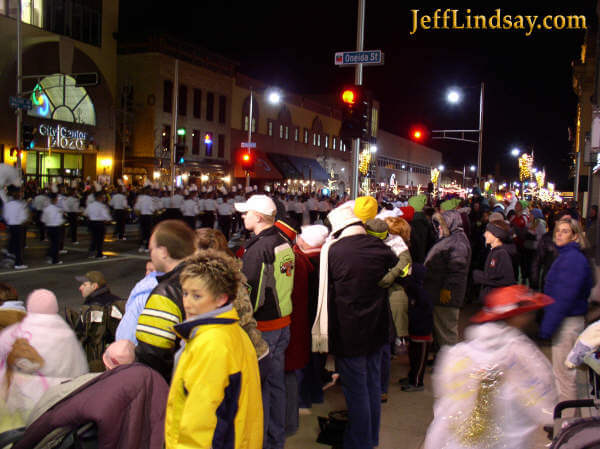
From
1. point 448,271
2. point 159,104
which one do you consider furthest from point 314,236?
point 159,104

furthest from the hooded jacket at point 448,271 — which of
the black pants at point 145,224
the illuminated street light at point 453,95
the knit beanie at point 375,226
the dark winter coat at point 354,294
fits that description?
the illuminated street light at point 453,95

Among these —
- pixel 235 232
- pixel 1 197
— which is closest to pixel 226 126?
pixel 235 232

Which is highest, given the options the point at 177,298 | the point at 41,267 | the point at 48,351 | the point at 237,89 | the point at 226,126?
the point at 237,89

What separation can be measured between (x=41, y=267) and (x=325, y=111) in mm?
48504

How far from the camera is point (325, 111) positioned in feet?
194

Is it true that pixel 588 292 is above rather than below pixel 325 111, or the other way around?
below

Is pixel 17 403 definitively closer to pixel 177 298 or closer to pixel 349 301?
pixel 177 298

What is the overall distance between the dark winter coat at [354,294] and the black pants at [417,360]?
1.75 metres

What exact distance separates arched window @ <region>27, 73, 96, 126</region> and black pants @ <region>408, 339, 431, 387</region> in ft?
93.2

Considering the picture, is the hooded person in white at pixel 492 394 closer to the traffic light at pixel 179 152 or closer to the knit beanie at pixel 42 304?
the knit beanie at pixel 42 304

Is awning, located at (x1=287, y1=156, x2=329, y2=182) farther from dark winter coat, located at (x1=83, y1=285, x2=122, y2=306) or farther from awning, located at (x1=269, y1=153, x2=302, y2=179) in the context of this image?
dark winter coat, located at (x1=83, y1=285, x2=122, y2=306)

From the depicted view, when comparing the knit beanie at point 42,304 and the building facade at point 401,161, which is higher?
the building facade at point 401,161

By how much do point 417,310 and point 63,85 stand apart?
2782 cm

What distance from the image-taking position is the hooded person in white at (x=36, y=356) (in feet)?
10.1
